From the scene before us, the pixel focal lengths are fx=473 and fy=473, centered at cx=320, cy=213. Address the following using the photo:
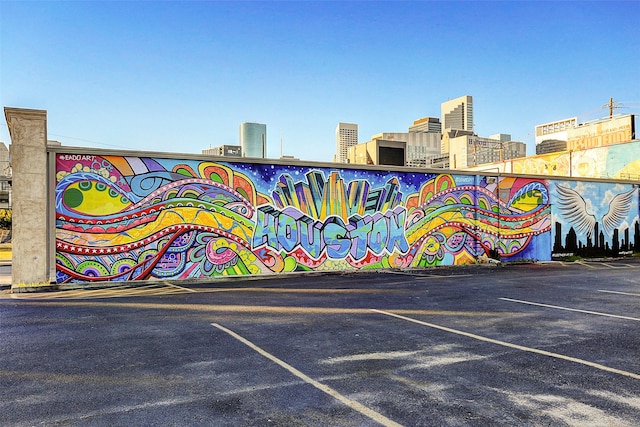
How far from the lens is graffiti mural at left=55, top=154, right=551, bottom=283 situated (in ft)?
47.1

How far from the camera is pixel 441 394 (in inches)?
197

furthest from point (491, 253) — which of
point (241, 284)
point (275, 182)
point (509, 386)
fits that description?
point (509, 386)

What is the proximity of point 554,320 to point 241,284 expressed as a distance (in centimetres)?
905

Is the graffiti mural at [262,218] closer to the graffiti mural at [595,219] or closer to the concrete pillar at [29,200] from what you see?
the concrete pillar at [29,200]

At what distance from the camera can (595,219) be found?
80.7 feet

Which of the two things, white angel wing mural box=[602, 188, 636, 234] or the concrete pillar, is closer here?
the concrete pillar

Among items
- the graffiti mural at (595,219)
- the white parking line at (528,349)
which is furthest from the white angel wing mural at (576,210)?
the white parking line at (528,349)

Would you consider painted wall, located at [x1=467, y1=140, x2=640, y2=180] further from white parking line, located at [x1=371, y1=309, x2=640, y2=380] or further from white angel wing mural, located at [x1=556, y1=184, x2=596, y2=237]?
white parking line, located at [x1=371, y1=309, x2=640, y2=380]

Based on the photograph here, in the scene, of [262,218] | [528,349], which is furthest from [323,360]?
[262,218]

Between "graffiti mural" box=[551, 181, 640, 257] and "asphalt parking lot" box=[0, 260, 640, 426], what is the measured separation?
1250cm

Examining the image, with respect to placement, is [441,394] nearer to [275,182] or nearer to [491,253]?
[275,182]

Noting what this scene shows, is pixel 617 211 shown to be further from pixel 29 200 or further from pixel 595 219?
pixel 29 200

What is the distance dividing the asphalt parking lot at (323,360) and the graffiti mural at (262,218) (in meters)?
3.15

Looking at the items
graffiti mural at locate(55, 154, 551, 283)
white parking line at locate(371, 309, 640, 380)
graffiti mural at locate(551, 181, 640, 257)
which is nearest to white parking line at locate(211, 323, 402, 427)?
white parking line at locate(371, 309, 640, 380)
